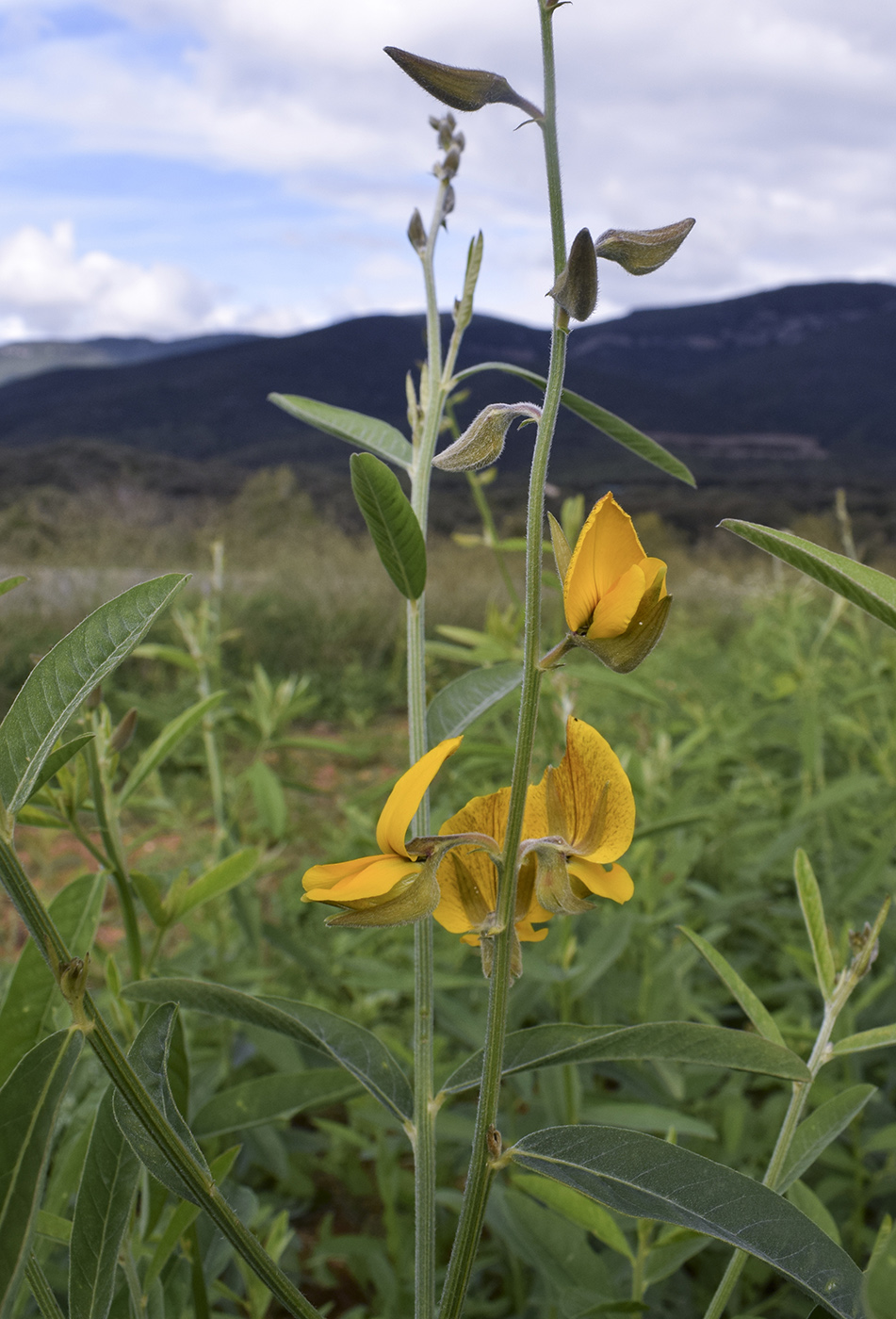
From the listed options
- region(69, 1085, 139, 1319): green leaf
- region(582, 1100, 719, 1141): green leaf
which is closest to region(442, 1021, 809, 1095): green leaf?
region(69, 1085, 139, 1319): green leaf

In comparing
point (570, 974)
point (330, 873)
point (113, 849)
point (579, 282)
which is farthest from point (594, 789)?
point (570, 974)

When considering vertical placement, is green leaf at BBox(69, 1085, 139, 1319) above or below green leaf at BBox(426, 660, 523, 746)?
below

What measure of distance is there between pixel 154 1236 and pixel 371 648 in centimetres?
554

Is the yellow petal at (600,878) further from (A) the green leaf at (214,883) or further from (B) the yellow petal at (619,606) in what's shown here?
(A) the green leaf at (214,883)

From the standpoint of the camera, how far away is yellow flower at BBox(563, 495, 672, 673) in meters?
0.42

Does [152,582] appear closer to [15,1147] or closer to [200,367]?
[15,1147]

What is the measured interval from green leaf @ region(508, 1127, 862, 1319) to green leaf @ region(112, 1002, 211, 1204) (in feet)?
0.54

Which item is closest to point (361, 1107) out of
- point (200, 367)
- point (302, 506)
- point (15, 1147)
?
point (15, 1147)

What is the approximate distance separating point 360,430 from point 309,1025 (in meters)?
0.45

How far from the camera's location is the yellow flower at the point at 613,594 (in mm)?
418

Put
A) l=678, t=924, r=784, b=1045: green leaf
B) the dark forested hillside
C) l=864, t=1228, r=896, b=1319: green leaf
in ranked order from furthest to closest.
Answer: the dark forested hillside, l=678, t=924, r=784, b=1045: green leaf, l=864, t=1228, r=896, b=1319: green leaf

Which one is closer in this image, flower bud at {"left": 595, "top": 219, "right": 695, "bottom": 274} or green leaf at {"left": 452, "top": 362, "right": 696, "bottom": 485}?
flower bud at {"left": 595, "top": 219, "right": 695, "bottom": 274}

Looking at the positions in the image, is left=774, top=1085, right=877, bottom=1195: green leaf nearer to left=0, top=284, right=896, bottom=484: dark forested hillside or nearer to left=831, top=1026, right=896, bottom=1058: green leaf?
left=831, top=1026, right=896, bottom=1058: green leaf

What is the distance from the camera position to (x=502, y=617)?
63.5 inches
